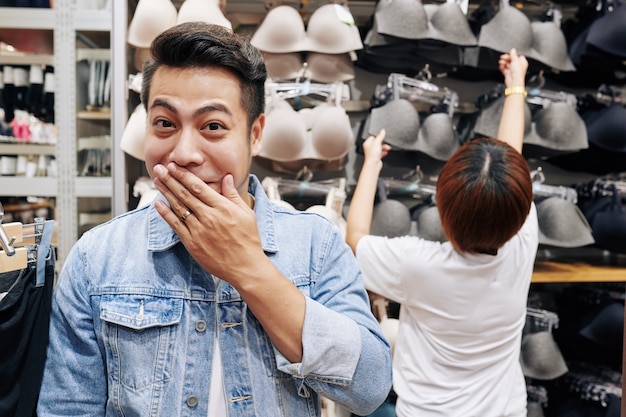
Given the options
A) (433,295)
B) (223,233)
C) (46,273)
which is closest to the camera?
(223,233)

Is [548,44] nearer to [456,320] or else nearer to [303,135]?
[303,135]

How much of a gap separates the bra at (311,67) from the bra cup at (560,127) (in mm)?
878

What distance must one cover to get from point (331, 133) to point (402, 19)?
523mm

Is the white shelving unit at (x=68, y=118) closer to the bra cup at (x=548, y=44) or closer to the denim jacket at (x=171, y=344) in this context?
the denim jacket at (x=171, y=344)

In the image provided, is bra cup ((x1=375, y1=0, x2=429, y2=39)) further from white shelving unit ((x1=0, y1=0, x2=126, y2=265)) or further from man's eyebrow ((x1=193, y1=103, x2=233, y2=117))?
man's eyebrow ((x1=193, y1=103, x2=233, y2=117))

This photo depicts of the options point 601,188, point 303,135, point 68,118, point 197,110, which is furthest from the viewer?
point 601,188

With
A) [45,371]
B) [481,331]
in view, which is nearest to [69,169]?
[45,371]

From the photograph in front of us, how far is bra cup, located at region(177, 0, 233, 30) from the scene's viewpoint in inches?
74.9

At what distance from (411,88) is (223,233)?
154 cm

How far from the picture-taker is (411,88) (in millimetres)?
2152

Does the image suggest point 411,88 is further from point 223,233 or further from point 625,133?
point 223,233

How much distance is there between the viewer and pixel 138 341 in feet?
2.91

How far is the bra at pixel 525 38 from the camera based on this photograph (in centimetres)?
211

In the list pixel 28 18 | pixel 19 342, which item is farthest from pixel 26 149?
pixel 19 342
